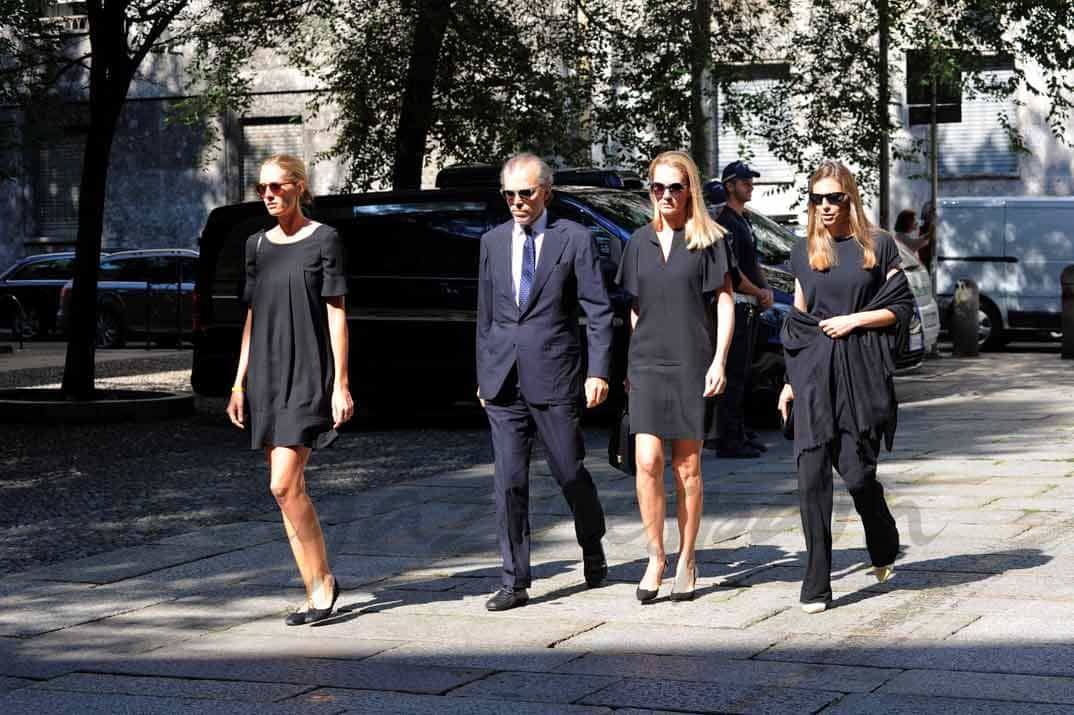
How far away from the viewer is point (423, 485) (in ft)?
34.3

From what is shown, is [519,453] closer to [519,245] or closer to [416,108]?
[519,245]

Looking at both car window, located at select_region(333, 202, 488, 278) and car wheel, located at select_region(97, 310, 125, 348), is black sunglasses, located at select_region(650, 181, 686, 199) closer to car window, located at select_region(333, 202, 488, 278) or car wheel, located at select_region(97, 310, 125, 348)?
car window, located at select_region(333, 202, 488, 278)

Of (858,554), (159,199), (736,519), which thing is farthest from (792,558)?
(159,199)

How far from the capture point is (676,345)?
688 centimetres

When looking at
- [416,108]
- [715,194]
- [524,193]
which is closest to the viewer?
[524,193]

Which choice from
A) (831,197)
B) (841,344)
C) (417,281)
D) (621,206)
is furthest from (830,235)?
(417,281)

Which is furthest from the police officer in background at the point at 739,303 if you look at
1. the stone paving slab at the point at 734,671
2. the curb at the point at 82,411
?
the curb at the point at 82,411

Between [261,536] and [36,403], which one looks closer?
[261,536]

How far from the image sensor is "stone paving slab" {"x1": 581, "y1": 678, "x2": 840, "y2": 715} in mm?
5129

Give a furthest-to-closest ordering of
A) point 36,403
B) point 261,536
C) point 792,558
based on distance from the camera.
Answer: point 36,403, point 261,536, point 792,558

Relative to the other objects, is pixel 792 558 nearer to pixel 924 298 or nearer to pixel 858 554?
pixel 858 554

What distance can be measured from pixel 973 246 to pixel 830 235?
1719 centimetres

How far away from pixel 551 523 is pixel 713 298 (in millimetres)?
2268

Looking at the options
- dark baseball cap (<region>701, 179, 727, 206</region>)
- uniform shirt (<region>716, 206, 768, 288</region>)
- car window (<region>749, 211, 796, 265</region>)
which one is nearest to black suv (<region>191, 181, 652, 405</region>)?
dark baseball cap (<region>701, 179, 727, 206</region>)
